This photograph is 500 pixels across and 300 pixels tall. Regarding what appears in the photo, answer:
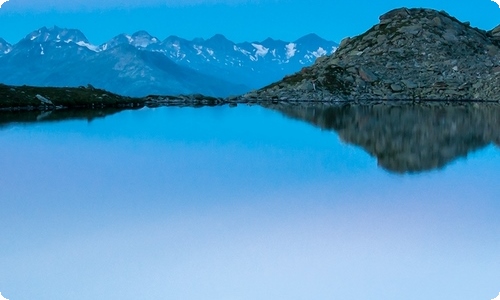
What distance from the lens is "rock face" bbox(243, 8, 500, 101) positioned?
146000 millimetres

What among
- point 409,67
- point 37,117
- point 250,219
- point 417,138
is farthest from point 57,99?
point 250,219

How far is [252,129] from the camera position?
199ft

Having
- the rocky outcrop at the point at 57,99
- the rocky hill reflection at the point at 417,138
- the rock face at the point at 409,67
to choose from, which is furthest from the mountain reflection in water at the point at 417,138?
the rock face at the point at 409,67

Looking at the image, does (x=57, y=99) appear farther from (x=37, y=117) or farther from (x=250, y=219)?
(x=250, y=219)

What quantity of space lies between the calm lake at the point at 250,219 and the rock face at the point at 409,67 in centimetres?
10803

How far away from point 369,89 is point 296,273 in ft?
452

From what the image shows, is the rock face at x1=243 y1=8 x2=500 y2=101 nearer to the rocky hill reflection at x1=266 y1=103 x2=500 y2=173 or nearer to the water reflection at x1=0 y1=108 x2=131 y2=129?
the water reflection at x1=0 y1=108 x2=131 y2=129

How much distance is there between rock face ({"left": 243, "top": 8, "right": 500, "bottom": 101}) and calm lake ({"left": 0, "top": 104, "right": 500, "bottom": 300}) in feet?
354

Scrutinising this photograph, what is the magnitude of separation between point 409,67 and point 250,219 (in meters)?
147

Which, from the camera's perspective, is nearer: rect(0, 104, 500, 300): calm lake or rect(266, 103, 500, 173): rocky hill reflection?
rect(0, 104, 500, 300): calm lake

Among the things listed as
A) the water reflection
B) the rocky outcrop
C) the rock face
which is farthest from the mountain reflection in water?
the rock face

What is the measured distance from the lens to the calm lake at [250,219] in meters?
14.7

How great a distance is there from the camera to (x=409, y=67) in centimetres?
15888

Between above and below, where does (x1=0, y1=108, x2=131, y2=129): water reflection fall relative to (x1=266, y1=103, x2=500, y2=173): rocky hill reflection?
below
